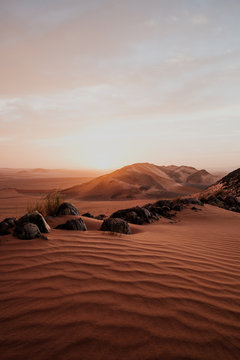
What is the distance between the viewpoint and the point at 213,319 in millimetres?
1623

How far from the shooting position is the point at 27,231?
10.1 feet

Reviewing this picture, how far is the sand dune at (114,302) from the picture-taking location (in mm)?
1312

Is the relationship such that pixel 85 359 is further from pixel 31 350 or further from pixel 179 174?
pixel 179 174

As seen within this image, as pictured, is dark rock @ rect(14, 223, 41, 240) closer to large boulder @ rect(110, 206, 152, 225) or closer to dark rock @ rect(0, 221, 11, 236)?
dark rock @ rect(0, 221, 11, 236)

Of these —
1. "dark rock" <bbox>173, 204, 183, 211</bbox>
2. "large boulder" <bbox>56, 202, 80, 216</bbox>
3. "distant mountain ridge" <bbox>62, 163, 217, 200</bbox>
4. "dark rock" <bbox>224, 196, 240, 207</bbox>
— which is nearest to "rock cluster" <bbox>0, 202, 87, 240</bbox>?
"large boulder" <bbox>56, 202, 80, 216</bbox>

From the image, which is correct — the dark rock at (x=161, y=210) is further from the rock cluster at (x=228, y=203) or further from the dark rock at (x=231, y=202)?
A: the dark rock at (x=231, y=202)

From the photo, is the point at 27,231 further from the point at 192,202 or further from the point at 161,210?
the point at 192,202

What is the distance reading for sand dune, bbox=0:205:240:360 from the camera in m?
1.31

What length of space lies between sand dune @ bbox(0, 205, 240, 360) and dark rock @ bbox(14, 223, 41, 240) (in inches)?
4.7

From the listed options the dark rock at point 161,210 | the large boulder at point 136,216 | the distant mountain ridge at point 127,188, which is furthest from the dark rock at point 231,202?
the distant mountain ridge at point 127,188

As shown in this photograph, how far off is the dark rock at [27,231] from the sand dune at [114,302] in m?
0.12

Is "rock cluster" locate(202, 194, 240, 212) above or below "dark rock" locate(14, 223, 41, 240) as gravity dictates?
below

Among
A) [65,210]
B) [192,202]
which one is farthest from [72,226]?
[192,202]

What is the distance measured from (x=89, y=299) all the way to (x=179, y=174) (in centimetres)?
5400
